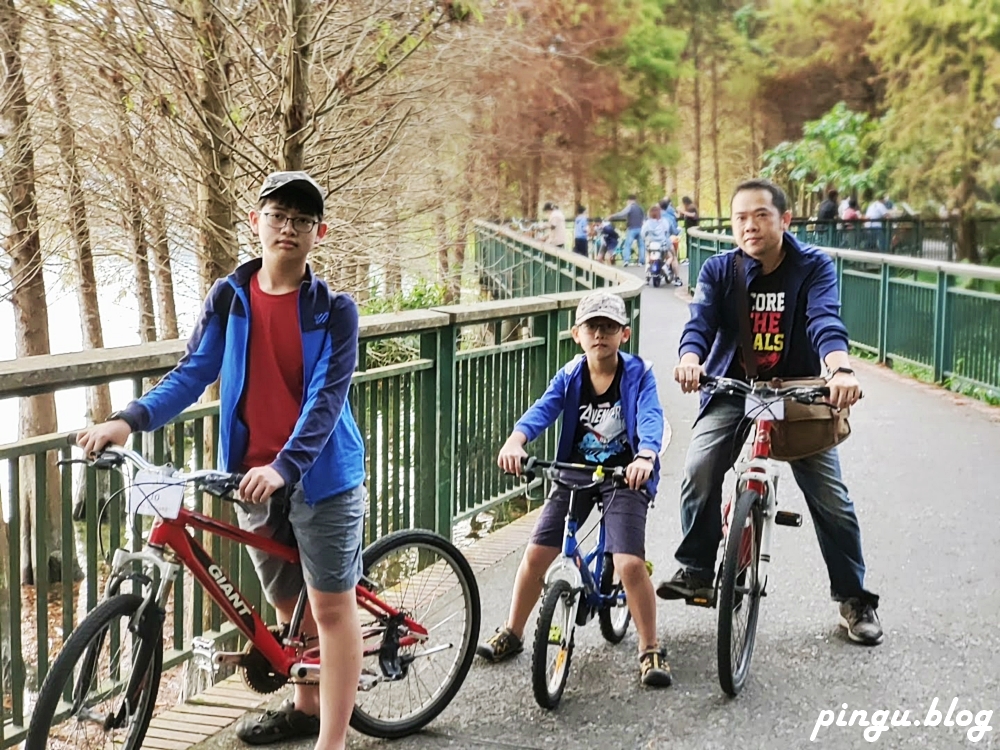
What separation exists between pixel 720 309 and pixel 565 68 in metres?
38.4

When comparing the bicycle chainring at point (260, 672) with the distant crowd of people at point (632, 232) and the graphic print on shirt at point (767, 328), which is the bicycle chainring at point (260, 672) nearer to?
the graphic print on shirt at point (767, 328)

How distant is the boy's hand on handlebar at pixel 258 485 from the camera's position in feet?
10.6

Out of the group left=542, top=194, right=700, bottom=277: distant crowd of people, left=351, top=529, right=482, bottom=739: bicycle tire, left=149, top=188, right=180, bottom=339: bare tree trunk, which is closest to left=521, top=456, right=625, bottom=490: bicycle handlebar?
left=351, top=529, right=482, bottom=739: bicycle tire

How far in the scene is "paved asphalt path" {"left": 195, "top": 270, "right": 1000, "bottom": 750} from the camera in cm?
430

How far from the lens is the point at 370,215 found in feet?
50.4

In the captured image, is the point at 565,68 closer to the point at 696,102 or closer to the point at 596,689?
the point at 696,102

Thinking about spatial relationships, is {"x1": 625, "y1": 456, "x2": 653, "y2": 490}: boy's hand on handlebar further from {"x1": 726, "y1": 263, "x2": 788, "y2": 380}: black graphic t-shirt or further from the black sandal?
the black sandal

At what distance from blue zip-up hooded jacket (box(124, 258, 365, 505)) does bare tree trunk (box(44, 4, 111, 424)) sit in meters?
7.56

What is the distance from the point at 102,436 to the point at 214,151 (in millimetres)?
7097

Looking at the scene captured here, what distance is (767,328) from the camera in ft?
16.5

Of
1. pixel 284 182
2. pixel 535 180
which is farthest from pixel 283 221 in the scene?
pixel 535 180

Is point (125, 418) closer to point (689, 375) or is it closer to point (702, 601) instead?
point (689, 375)

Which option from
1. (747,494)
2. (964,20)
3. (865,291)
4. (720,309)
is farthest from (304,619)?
(964,20)

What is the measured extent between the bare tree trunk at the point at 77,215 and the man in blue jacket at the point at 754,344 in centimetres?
723
